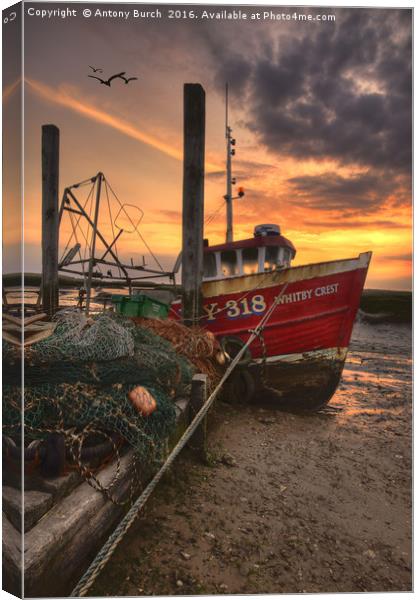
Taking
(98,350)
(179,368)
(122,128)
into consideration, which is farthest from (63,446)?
(122,128)

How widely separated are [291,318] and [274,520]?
12.9 feet

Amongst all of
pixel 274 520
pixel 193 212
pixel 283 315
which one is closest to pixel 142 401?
pixel 274 520

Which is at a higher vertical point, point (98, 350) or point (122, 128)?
point (122, 128)

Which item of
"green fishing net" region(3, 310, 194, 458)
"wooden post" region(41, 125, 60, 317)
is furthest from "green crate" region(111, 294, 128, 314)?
"green fishing net" region(3, 310, 194, 458)

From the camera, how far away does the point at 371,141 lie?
11.9 ft

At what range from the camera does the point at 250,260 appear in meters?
7.07

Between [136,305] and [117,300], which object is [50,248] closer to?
[117,300]

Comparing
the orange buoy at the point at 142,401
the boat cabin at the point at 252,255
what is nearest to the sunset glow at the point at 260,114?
the orange buoy at the point at 142,401

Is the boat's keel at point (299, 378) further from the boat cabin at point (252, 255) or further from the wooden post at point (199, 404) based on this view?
the wooden post at point (199, 404)

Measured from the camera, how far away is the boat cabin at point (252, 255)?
22.5ft

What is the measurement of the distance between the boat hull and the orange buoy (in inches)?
142

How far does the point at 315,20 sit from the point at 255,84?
0.69 m

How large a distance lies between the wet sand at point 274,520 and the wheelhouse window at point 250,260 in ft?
8.60

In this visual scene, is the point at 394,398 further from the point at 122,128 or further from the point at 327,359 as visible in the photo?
the point at 122,128
